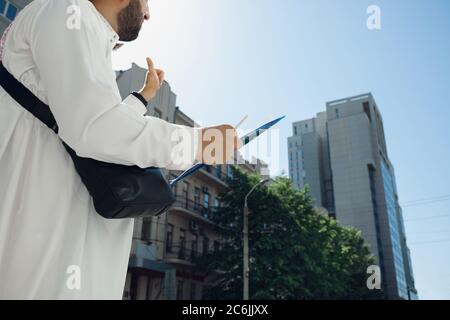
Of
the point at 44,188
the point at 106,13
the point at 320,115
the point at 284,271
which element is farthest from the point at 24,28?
the point at 320,115

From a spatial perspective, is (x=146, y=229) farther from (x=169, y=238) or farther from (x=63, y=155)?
(x=63, y=155)

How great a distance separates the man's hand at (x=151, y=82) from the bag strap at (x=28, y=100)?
0.31m

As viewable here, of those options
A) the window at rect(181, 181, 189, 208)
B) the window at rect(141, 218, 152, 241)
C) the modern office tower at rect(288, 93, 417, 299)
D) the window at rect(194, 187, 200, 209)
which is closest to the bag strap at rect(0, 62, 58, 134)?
the window at rect(141, 218, 152, 241)

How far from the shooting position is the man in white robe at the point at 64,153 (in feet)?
2.33

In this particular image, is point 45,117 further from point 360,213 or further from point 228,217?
point 360,213

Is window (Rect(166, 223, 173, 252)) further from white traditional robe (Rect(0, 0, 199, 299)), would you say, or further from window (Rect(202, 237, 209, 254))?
white traditional robe (Rect(0, 0, 199, 299))

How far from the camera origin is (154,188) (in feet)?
2.57

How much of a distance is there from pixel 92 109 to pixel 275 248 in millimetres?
19019

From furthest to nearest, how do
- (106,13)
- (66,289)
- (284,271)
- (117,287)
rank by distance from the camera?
1. (284,271)
2. (106,13)
3. (117,287)
4. (66,289)

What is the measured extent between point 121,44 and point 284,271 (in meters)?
18.5

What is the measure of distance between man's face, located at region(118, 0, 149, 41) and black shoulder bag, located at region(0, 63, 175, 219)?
0.31 meters

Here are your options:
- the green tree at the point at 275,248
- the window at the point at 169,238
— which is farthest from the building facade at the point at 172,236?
the green tree at the point at 275,248

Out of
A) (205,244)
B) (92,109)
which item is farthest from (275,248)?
(92,109)

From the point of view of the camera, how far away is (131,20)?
101 cm
